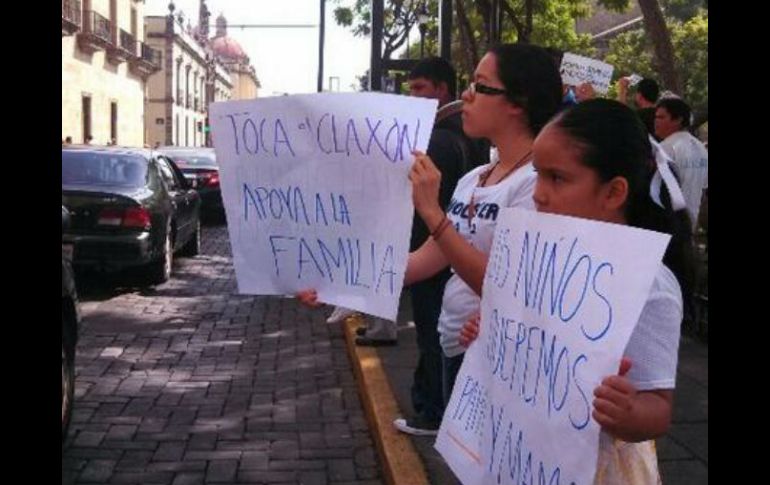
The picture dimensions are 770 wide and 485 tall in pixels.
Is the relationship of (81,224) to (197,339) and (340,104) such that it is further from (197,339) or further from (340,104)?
(340,104)

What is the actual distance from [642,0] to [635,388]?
28.1ft

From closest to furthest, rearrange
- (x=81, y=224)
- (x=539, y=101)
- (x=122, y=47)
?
(x=539, y=101) < (x=81, y=224) < (x=122, y=47)

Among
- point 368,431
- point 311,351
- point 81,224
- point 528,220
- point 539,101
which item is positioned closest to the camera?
point 528,220

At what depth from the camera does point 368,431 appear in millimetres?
5410

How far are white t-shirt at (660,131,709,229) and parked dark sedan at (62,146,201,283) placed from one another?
5312mm

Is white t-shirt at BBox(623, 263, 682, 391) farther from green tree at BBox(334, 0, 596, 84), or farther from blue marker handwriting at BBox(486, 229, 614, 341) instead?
green tree at BBox(334, 0, 596, 84)

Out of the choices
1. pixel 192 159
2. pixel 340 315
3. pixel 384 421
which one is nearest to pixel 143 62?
pixel 192 159

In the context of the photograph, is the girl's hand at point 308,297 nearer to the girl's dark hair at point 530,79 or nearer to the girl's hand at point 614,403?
the girl's dark hair at point 530,79

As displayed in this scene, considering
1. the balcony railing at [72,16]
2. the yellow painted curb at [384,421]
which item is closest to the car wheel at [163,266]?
the yellow painted curb at [384,421]

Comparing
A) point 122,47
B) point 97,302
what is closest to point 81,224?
point 97,302

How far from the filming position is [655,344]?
1812mm

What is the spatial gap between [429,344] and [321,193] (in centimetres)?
207

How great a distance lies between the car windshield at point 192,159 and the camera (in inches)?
729
